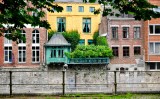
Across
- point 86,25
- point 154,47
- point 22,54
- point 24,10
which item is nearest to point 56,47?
point 22,54

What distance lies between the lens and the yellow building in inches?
2330

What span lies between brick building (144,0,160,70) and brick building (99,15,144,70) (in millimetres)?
1065

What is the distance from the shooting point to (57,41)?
2266 inches

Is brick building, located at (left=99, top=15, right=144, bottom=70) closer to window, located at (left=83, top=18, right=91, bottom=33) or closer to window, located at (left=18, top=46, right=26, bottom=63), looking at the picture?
window, located at (left=83, top=18, right=91, bottom=33)

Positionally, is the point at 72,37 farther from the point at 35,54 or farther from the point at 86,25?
the point at 35,54

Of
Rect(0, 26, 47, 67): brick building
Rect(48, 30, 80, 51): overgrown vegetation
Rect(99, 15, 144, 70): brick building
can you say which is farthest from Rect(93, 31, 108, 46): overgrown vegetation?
Rect(0, 26, 47, 67): brick building

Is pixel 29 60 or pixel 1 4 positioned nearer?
pixel 1 4

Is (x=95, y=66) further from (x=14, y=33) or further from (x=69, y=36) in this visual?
(x=14, y=33)

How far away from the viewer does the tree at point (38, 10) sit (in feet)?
17.7

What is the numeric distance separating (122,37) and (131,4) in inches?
2015

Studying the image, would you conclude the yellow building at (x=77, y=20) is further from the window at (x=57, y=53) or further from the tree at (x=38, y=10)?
the tree at (x=38, y=10)

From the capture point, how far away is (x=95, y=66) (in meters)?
56.8

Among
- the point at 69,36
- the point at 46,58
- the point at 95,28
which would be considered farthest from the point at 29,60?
the point at 95,28

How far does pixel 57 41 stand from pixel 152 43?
1360cm
